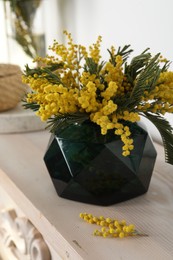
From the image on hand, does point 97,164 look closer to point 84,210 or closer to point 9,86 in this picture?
point 84,210

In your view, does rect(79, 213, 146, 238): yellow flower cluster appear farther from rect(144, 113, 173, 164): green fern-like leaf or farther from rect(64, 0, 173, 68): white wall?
rect(64, 0, 173, 68): white wall

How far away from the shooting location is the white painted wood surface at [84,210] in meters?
0.43

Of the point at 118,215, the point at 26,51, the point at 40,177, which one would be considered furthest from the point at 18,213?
the point at 26,51

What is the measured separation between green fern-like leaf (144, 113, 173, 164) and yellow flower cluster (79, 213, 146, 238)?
13 centimetres

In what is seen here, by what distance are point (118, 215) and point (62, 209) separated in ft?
0.27

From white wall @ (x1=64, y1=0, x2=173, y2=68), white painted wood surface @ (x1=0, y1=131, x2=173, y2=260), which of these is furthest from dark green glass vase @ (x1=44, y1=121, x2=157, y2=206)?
white wall @ (x1=64, y1=0, x2=173, y2=68)

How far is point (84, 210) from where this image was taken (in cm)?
52

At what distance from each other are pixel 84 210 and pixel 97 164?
0.25 feet

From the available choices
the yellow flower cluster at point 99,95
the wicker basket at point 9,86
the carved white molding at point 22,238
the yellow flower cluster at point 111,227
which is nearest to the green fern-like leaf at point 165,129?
the yellow flower cluster at point 99,95

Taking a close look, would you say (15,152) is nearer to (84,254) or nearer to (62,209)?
(62,209)

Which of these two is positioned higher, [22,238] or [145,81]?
[145,81]

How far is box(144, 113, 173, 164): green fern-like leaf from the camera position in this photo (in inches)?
20.1

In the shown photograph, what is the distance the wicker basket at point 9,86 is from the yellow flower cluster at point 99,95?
0.36 meters

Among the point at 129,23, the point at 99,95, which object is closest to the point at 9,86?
the point at 129,23
